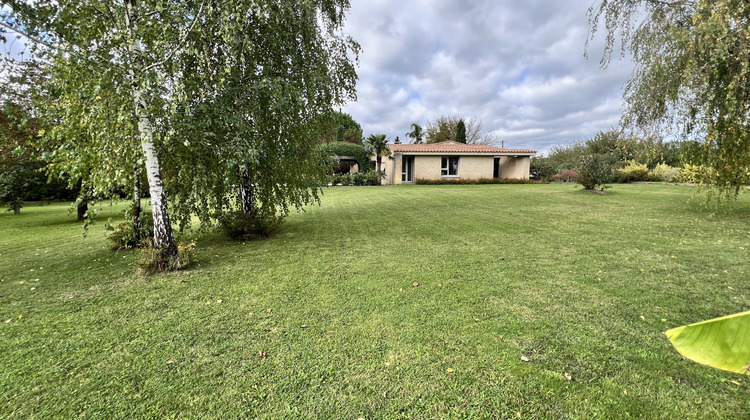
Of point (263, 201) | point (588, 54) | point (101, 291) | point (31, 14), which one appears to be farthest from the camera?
point (588, 54)

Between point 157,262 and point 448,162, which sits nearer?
point 157,262

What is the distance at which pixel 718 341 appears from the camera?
0.86 meters

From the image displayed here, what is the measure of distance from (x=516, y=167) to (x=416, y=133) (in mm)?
17759

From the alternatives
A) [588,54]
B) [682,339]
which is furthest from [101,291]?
[588,54]

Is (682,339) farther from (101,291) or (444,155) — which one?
(444,155)

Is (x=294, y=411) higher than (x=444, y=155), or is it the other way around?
(x=444, y=155)

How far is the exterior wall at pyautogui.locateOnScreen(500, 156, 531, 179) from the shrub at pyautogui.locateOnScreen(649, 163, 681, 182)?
8.82 meters

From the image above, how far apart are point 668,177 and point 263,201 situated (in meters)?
28.8

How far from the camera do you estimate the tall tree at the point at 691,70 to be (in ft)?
20.1

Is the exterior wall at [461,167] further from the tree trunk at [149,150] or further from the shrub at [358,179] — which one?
the tree trunk at [149,150]

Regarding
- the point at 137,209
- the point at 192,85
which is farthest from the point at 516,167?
the point at 137,209

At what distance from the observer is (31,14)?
3498mm

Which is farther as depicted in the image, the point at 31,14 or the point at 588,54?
the point at 588,54

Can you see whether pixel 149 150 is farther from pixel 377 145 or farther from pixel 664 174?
pixel 664 174
